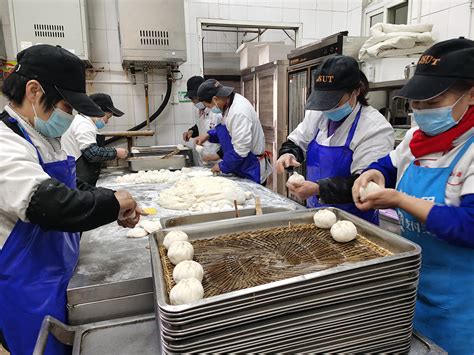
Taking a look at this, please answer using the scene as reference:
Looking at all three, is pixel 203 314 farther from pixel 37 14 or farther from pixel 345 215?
pixel 37 14

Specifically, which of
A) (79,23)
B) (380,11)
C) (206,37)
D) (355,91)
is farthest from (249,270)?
(206,37)

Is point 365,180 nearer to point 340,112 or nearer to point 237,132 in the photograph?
point 340,112

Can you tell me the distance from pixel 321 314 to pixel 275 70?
400 cm

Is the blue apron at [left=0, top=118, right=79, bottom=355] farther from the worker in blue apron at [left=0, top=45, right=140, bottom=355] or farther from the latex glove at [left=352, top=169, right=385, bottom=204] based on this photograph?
the latex glove at [left=352, top=169, right=385, bottom=204]

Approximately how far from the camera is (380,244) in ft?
3.34

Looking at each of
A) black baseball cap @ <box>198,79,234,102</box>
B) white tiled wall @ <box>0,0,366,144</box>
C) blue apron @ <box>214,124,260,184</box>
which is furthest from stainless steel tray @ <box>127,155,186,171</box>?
white tiled wall @ <box>0,0,366,144</box>

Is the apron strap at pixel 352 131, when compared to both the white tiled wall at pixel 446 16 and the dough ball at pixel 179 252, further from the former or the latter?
the white tiled wall at pixel 446 16

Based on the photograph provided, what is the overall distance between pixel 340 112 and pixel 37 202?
1.39m

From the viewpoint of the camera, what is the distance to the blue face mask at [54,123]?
1162mm

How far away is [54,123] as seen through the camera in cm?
118

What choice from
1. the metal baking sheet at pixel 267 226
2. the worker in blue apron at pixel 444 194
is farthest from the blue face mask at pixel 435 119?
the metal baking sheet at pixel 267 226

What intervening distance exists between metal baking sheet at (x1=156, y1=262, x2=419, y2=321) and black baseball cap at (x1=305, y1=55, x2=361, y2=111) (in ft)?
3.33

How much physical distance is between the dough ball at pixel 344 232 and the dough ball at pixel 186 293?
0.49 m

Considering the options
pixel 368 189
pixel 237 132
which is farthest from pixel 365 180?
pixel 237 132
